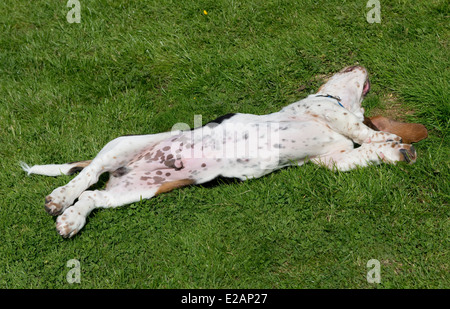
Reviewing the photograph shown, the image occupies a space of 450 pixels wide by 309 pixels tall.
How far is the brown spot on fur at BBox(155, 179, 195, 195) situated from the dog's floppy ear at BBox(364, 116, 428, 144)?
172 centimetres

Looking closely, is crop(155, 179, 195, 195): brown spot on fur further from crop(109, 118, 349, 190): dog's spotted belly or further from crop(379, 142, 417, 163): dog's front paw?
crop(379, 142, 417, 163): dog's front paw

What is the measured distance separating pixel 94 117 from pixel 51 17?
6.19 ft

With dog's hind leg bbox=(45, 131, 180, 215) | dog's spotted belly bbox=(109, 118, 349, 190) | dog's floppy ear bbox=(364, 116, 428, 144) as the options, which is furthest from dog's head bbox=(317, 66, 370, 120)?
dog's hind leg bbox=(45, 131, 180, 215)

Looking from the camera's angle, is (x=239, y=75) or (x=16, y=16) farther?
(x=16, y=16)

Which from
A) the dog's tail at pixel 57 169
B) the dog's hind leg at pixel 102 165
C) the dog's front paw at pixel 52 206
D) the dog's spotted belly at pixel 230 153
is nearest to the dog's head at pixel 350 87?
the dog's spotted belly at pixel 230 153

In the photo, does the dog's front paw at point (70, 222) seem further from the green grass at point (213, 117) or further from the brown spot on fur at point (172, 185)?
the brown spot on fur at point (172, 185)

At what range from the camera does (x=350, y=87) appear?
4887 mm

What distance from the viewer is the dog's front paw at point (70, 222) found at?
13.3ft

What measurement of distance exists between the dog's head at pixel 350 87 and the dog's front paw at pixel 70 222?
254cm

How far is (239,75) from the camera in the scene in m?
5.43

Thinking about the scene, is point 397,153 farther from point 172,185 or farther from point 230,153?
point 172,185
